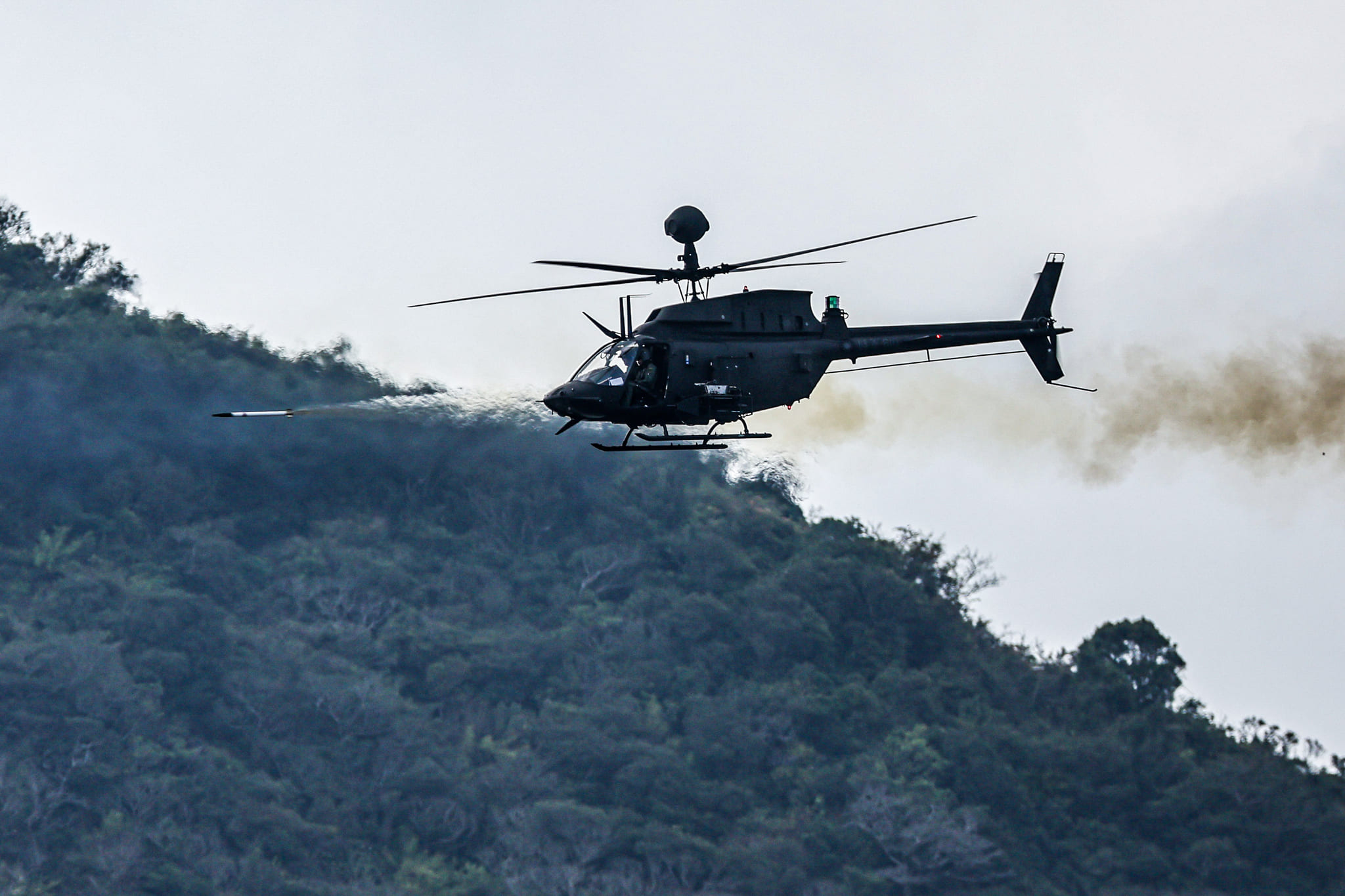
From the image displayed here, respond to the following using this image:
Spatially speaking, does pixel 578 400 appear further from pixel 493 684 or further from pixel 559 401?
pixel 493 684

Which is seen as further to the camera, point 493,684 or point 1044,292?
point 493,684

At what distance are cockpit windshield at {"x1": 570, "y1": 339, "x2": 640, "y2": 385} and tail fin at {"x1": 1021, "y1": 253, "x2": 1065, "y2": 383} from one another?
1108 centimetres

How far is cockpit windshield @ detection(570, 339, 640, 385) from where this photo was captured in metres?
37.4

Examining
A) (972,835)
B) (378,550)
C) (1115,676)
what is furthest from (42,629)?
(1115,676)

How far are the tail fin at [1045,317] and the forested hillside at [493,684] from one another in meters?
50.6

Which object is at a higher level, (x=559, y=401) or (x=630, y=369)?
(x=630, y=369)

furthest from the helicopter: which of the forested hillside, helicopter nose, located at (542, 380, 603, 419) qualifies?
the forested hillside

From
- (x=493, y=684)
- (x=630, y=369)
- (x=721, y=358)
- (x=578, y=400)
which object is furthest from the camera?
(x=493, y=684)

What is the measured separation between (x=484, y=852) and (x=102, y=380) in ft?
108

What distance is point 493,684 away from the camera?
10994 cm

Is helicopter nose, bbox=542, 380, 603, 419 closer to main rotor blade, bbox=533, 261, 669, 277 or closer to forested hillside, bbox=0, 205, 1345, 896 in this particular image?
main rotor blade, bbox=533, 261, 669, 277

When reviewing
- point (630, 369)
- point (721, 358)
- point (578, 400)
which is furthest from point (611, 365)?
point (721, 358)

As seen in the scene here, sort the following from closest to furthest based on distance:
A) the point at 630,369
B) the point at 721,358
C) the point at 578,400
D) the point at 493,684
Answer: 1. the point at 578,400
2. the point at 630,369
3. the point at 721,358
4. the point at 493,684

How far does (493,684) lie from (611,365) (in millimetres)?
74155
